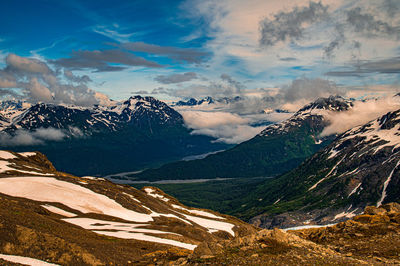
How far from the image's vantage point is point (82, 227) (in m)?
60.8

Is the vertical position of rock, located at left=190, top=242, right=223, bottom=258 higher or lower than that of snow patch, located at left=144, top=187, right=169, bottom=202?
higher

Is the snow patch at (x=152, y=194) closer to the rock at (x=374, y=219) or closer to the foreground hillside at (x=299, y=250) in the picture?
the rock at (x=374, y=219)

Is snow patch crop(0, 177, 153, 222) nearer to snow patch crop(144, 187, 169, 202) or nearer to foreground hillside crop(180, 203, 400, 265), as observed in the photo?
foreground hillside crop(180, 203, 400, 265)

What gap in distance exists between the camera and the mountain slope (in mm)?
34750

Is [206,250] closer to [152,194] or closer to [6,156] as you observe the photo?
[6,156]

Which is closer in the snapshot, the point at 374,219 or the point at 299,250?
the point at 299,250

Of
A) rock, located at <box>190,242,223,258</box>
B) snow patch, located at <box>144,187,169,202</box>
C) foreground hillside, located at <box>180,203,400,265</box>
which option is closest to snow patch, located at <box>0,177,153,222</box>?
rock, located at <box>190,242,223,258</box>

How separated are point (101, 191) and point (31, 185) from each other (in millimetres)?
23081

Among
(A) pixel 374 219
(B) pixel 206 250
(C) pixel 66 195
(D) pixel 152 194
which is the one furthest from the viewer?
(D) pixel 152 194

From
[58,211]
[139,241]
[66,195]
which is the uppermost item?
[66,195]

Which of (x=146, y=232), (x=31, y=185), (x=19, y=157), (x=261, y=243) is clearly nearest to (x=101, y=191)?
(x=31, y=185)

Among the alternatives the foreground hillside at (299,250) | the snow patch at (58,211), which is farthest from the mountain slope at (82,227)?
the foreground hillside at (299,250)

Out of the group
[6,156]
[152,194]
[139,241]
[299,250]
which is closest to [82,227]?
[139,241]

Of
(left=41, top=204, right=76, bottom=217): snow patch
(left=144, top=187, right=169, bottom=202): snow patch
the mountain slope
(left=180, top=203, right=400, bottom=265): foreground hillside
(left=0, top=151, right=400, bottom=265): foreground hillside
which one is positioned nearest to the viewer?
(left=180, top=203, right=400, bottom=265): foreground hillside
